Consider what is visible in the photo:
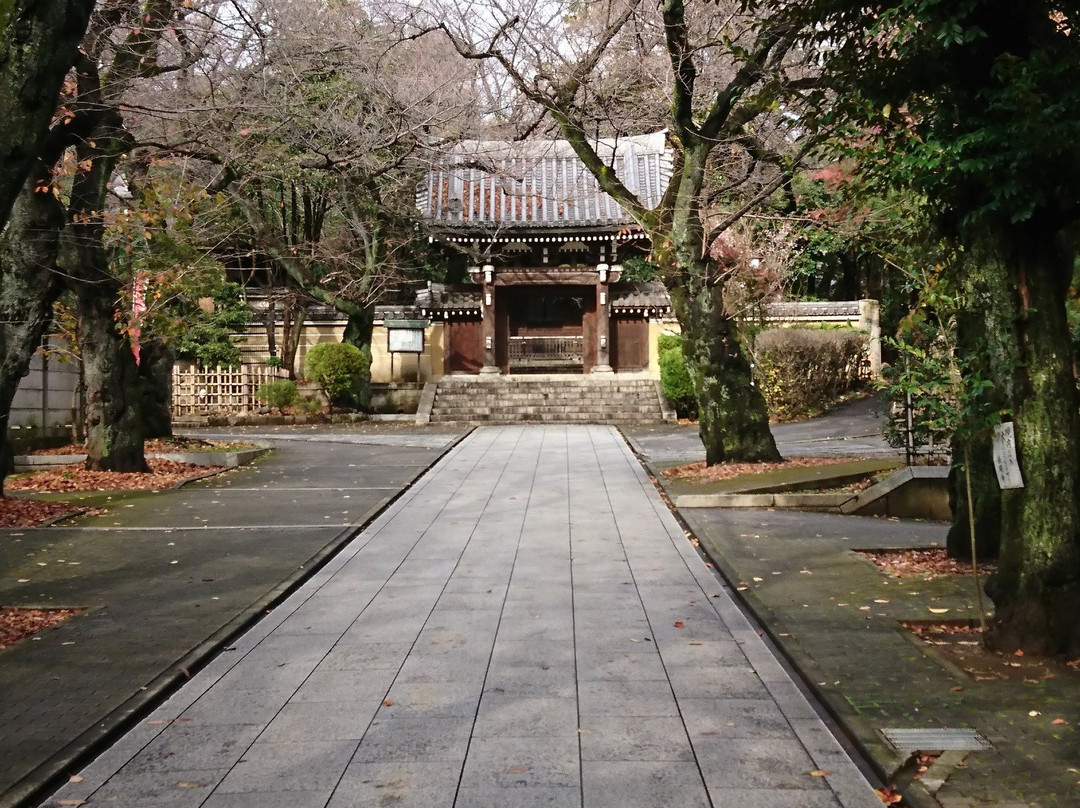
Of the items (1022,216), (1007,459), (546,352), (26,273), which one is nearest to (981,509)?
(1007,459)

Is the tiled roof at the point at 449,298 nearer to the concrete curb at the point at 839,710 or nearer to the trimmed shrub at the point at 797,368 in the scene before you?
the trimmed shrub at the point at 797,368

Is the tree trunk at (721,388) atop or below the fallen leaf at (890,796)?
atop

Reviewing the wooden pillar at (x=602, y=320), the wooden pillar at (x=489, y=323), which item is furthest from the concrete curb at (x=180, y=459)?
the wooden pillar at (x=602, y=320)

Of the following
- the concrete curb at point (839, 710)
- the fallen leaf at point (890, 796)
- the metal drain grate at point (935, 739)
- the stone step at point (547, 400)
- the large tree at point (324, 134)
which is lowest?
the fallen leaf at point (890, 796)

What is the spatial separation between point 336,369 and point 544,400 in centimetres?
597

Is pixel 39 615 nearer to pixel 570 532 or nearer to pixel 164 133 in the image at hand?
pixel 570 532

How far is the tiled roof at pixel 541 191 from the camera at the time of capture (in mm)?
28797

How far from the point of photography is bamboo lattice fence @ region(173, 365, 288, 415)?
93.6ft

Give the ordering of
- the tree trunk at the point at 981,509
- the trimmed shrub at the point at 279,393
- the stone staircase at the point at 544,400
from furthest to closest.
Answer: the stone staircase at the point at 544,400, the trimmed shrub at the point at 279,393, the tree trunk at the point at 981,509

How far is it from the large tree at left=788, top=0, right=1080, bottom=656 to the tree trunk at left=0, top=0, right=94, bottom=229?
4594mm

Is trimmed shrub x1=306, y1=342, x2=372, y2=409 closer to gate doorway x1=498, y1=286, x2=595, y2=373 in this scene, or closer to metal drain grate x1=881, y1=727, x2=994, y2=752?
gate doorway x1=498, y1=286, x2=595, y2=373

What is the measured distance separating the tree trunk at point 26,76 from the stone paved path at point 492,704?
9.68 feet

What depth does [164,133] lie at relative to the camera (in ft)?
43.4

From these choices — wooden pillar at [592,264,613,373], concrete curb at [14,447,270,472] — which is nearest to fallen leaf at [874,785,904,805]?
concrete curb at [14,447,270,472]
